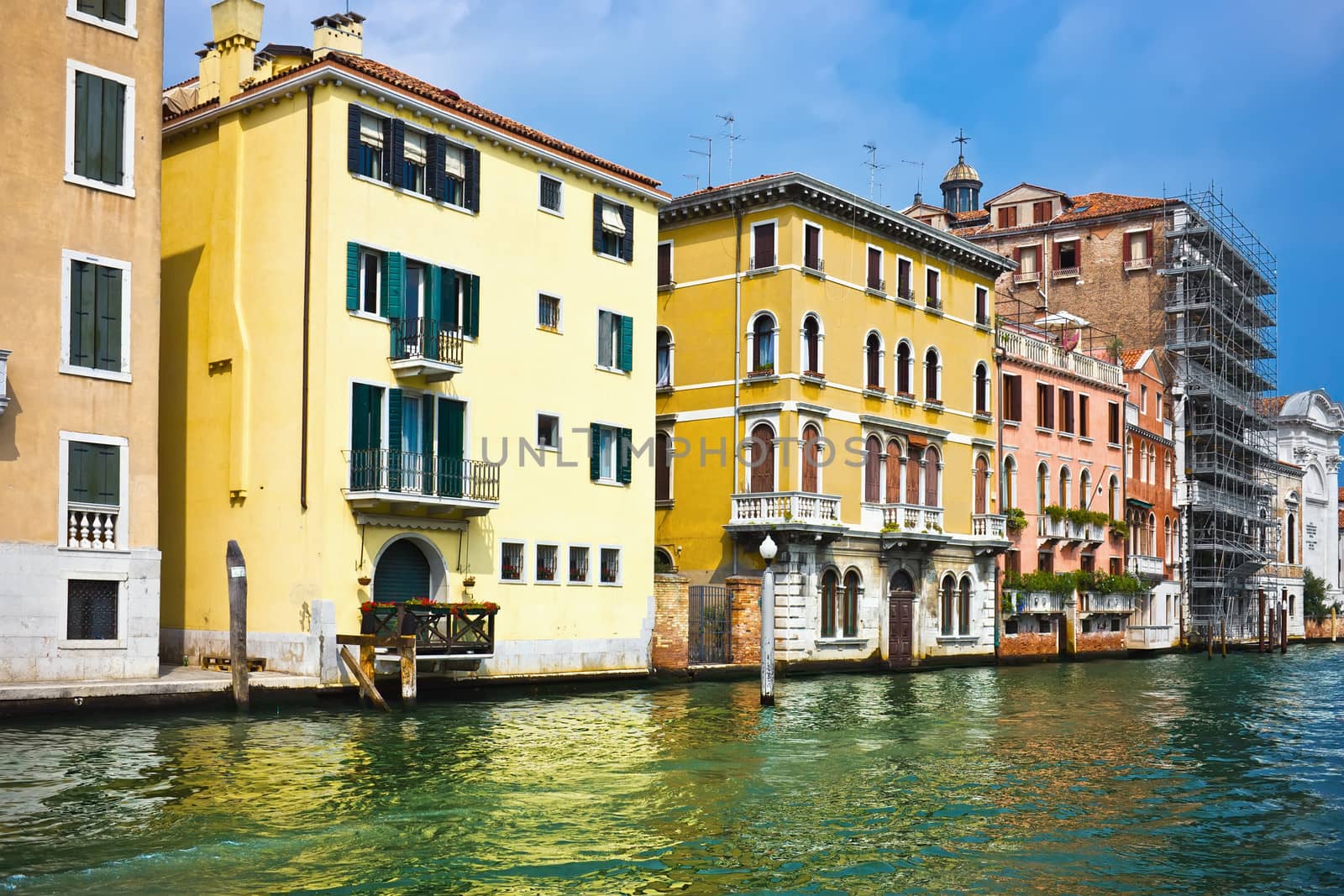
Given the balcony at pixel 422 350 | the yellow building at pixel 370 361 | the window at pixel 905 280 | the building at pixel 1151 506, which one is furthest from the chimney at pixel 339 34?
the building at pixel 1151 506

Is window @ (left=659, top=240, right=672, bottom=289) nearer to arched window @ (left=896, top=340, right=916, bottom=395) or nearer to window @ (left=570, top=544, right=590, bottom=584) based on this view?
arched window @ (left=896, top=340, right=916, bottom=395)

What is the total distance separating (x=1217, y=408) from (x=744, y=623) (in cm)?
3401

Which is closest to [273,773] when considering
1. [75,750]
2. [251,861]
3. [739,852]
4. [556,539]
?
[75,750]

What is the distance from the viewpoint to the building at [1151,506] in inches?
2092

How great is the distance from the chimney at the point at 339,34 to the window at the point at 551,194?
4.40 meters

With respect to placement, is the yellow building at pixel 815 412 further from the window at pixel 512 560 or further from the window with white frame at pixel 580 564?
the window at pixel 512 560

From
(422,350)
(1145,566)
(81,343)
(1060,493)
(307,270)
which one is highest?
(307,270)

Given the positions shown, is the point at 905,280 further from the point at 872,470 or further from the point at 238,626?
the point at 238,626

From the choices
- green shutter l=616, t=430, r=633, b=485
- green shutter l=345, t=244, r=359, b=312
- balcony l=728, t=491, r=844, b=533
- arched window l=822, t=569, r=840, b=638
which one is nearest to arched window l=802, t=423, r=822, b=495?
balcony l=728, t=491, r=844, b=533

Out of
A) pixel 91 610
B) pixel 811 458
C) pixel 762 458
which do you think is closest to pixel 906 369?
pixel 811 458

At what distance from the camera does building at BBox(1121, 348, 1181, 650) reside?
174 ft

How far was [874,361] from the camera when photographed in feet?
128

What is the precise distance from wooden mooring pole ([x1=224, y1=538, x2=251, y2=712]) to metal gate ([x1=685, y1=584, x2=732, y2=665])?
12.9 meters

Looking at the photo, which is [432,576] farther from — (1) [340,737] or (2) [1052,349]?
(2) [1052,349]
